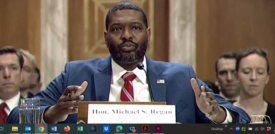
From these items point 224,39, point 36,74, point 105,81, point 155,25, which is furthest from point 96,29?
point 105,81

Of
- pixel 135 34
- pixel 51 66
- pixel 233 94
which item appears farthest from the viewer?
pixel 51 66

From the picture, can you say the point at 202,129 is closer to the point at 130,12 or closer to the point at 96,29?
the point at 130,12

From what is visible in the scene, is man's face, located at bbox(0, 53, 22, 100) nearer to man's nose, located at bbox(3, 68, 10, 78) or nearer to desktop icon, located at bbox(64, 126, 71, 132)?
man's nose, located at bbox(3, 68, 10, 78)

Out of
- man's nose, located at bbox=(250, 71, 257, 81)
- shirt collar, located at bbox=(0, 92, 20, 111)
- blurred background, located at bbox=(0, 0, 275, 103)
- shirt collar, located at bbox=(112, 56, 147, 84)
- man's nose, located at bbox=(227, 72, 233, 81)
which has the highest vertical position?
blurred background, located at bbox=(0, 0, 275, 103)

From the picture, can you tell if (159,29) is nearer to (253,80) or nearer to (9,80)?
(253,80)

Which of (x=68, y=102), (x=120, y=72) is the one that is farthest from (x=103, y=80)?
(x=68, y=102)

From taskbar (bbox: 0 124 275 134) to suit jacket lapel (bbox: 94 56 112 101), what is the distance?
114 cm

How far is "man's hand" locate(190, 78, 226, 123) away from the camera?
2461 mm

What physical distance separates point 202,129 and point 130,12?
53.0 inches

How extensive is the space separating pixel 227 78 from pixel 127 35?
304 cm

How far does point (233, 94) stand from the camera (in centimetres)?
570

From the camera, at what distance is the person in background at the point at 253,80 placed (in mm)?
4652

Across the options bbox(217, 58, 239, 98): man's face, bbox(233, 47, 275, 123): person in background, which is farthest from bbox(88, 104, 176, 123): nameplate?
bbox(217, 58, 239, 98): man's face

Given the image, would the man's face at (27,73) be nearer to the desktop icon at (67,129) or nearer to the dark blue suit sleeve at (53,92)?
the dark blue suit sleeve at (53,92)
